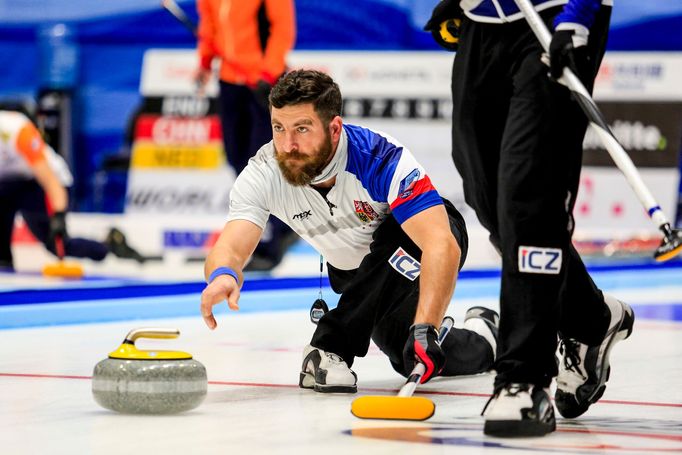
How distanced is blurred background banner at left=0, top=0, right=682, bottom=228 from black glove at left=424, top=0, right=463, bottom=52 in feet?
18.8

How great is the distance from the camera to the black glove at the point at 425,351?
2.78 meters

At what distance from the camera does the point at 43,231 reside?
24.2 feet

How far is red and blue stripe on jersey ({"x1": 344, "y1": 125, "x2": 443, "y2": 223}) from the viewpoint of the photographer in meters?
3.07

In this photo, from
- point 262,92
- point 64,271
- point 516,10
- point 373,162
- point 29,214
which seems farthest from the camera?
point 29,214

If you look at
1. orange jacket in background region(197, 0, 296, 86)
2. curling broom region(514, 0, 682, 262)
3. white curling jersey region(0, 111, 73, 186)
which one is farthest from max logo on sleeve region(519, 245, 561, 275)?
white curling jersey region(0, 111, 73, 186)

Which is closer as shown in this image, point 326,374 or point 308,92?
point 308,92

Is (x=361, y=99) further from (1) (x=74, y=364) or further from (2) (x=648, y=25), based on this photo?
(1) (x=74, y=364)

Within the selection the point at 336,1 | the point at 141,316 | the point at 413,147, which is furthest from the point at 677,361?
the point at 336,1

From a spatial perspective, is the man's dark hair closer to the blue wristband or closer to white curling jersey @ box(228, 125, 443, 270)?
white curling jersey @ box(228, 125, 443, 270)

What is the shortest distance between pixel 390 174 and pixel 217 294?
0.56 metres

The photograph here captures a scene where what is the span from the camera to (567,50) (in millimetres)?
2537

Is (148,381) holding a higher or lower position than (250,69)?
lower

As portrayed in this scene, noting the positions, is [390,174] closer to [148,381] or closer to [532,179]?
[532,179]

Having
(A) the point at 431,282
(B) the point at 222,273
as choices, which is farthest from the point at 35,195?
(A) the point at 431,282
